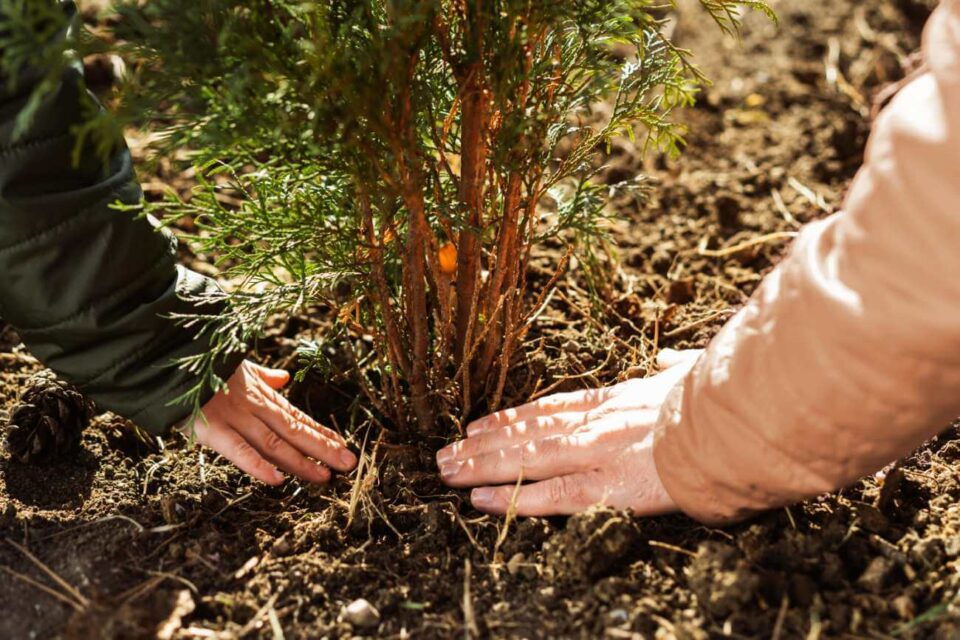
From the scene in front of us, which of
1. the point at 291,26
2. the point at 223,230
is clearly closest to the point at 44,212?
the point at 223,230

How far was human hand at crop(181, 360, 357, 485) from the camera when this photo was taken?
7.41ft

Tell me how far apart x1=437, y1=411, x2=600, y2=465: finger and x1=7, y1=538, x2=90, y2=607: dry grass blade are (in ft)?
2.91

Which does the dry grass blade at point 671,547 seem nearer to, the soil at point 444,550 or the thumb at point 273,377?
the soil at point 444,550

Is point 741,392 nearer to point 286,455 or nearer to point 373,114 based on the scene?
point 373,114

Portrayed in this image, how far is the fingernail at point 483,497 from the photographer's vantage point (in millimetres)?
2260

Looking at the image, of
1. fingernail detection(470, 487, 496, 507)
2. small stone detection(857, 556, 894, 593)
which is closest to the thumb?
fingernail detection(470, 487, 496, 507)

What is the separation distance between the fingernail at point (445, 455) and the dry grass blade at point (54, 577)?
0.88 m

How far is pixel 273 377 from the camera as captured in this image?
8.29ft

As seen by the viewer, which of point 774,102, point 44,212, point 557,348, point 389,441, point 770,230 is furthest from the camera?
point 774,102

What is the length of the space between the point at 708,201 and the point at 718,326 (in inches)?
32.4

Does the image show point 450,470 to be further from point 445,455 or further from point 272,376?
point 272,376

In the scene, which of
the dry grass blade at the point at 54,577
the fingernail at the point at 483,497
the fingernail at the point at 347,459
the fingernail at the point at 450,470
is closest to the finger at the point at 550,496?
the fingernail at the point at 483,497

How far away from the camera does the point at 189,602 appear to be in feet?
6.56

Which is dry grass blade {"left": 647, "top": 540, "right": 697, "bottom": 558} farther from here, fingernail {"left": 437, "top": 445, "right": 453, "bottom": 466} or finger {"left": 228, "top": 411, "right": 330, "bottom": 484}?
finger {"left": 228, "top": 411, "right": 330, "bottom": 484}
